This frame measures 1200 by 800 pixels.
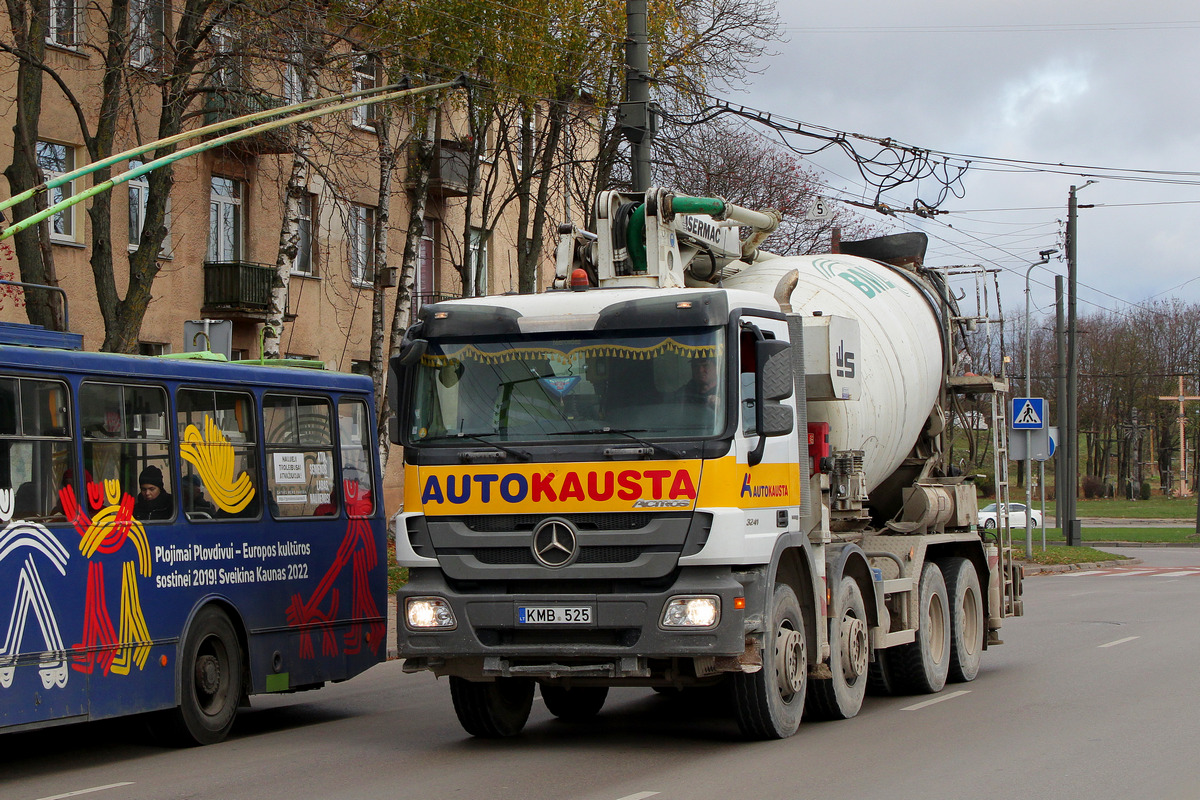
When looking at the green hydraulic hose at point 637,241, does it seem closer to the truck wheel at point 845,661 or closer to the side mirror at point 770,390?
the side mirror at point 770,390

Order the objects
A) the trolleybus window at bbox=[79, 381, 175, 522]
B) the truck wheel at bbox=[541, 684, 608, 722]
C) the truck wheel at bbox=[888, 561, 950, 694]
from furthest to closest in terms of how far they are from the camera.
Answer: the truck wheel at bbox=[888, 561, 950, 694], the truck wheel at bbox=[541, 684, 608, 722], the trolleybus window at bbox=[79, 381, 175, 522]

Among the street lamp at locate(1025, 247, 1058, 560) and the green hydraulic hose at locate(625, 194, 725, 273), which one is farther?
the street lamp at locate(1025, 247, 1058, 560)

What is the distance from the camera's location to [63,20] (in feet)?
63.3

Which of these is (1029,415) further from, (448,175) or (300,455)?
(300,455)

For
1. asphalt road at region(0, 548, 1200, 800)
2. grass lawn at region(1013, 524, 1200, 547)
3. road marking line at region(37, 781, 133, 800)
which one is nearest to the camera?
asphalt road at region(0, 548, 1200, 800)

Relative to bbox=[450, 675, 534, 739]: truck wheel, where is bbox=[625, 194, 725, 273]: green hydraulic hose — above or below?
above

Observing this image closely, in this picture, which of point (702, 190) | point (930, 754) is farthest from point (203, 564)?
point (702, 190)

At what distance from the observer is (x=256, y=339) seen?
2936 centimetres

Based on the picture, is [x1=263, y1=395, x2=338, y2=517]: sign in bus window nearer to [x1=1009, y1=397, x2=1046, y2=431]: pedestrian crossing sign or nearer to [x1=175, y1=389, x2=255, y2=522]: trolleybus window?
[x1=175, y1=389, x2=255, y2=522]: trolleybus window

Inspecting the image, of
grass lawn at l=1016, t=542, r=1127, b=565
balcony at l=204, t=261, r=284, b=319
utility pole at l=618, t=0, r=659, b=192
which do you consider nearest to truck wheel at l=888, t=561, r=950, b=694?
utility pole at l=618, t=0, r=659, b=192

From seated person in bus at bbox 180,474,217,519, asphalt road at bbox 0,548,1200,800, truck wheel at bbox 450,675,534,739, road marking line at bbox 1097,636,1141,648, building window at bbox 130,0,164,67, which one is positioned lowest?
road marking line at bbox 1097,636,1141,648

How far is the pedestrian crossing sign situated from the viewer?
93.2 feet

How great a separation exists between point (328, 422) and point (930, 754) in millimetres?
5582

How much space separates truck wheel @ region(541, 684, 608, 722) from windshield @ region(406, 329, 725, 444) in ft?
9.03
